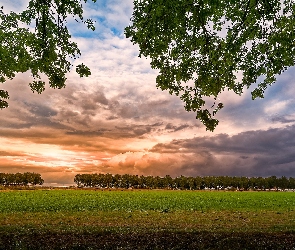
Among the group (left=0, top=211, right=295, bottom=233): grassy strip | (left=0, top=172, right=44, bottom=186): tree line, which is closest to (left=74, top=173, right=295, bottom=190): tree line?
(left=0, top=172, right=44, bottom=186): tree line

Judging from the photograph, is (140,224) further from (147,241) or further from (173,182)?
(173,182)

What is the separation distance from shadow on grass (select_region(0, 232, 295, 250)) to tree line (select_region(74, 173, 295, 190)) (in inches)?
6408

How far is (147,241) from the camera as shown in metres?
11.2

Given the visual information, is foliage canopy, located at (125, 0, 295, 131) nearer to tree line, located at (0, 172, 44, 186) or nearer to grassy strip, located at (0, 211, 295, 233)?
grassy strip, located at (0, 211, 295, 233)

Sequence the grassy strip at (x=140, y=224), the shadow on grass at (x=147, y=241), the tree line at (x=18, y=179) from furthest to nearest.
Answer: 1. the tree line at (x=18, y=179)
2. the grassy strip at (x=140, y=224)
3. the shadow on grass at (x=147, y=241)

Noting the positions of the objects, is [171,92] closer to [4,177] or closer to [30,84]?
[30,84]

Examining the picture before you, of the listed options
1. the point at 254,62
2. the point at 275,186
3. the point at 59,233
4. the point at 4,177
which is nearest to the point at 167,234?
the point at 59,233

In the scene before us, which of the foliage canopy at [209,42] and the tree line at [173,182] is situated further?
the tree line at [173,182]

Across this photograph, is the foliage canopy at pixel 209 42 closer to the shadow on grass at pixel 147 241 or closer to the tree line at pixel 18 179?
the shadow on grass at pixel 147 241

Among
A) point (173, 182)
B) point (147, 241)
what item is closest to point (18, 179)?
point (173, 182)

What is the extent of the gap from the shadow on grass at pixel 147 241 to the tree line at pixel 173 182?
162775 millimetres

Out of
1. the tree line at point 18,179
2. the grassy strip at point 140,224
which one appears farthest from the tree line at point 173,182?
the grassy strip at point 140,224

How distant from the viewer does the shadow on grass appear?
10625 millimetres

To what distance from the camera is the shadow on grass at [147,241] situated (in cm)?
1062
